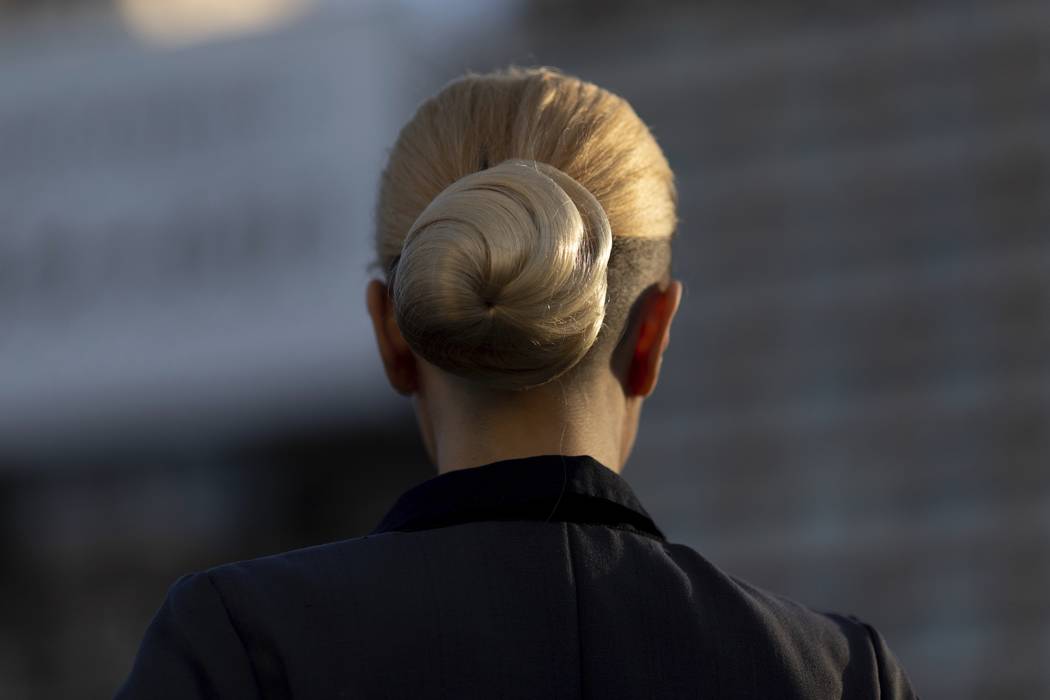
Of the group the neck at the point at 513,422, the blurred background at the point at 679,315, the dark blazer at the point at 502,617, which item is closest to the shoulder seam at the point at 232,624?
the dark blazer at the point at 502,617

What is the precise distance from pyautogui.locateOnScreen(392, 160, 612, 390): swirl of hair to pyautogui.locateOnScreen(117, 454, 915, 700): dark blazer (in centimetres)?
17

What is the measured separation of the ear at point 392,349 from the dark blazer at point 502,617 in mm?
163

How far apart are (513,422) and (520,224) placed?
267 millimetres

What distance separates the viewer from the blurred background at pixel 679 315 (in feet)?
125

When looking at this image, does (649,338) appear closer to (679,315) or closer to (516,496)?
(516,496)

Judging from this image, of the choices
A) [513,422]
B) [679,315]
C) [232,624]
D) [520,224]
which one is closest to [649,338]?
[513,422]

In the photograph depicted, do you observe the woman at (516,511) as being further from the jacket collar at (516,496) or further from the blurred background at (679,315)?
the blurred background at (679,315)

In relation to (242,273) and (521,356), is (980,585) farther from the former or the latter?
(521,356)

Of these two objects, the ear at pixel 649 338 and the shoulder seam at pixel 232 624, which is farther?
the ear at pixel 649 338

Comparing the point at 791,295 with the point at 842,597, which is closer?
the point at 842,597

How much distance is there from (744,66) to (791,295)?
20.2 feet

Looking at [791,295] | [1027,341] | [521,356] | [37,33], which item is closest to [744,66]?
[791,295]

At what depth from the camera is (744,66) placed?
4531 cm

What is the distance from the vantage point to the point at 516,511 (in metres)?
1.80
